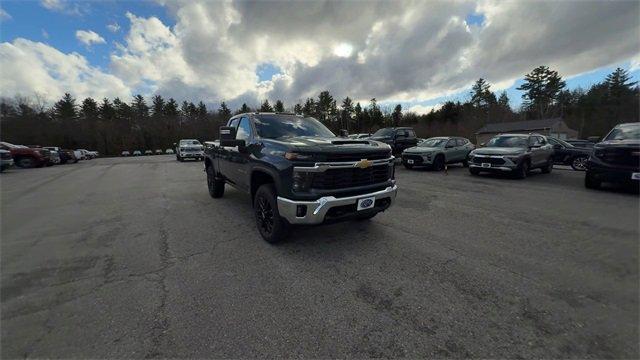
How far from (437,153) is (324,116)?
6065 centimetres

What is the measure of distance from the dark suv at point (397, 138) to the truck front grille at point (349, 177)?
39.0 feet

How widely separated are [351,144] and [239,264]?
2.23 metres

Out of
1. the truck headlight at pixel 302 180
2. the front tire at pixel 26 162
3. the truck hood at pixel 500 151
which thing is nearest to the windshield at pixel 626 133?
the truck hood at pixel 500 151

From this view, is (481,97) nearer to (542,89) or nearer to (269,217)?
(542,89)

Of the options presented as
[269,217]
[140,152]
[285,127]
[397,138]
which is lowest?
[140,152]

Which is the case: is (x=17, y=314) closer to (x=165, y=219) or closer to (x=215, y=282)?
(x=215, y=282)

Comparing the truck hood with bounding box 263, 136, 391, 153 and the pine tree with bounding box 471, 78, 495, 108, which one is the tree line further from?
the truck hood with bounding box 263, 136, 391, 153

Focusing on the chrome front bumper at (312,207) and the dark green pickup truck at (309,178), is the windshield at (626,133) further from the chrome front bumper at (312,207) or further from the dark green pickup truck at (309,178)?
the chrome front bumper at (312,207)

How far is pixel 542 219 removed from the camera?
538cm

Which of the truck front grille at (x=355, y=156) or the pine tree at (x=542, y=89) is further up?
the pine tree at (x=542, y=89)

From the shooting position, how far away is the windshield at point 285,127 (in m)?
4.98

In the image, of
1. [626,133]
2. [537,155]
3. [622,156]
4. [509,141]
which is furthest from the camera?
[509,141]

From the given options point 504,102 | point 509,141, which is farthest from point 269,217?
point 504,102

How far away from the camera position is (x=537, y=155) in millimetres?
10812
